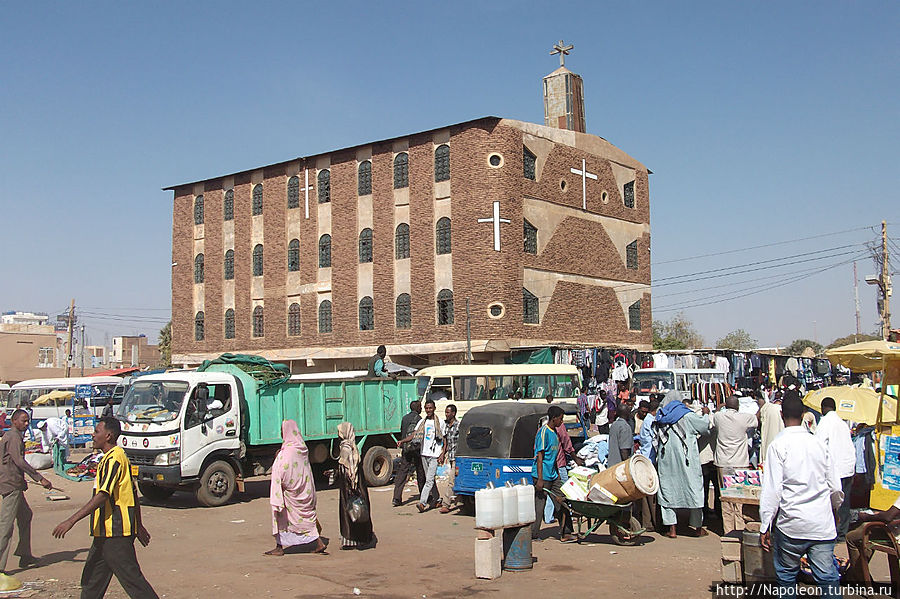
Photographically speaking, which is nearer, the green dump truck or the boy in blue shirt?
the boy in blue shirt

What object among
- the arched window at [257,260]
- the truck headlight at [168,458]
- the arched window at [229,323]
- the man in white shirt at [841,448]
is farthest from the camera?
the arched window at [229,323]

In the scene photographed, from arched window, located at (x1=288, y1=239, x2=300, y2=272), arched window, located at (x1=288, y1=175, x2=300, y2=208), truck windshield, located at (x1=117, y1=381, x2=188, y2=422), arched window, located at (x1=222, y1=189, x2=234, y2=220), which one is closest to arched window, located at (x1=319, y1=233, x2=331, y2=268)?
arched window, located at (x1=288, y1=239, x2=300, y2=272)

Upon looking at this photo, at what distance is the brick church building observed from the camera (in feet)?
113

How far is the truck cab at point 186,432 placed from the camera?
46.6ft

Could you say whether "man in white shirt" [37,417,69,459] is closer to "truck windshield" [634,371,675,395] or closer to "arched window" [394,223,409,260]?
"arched window" [394,223,409,260]

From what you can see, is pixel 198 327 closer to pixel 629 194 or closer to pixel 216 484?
pixel 629 194

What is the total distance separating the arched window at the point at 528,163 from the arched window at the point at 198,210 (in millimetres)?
19723

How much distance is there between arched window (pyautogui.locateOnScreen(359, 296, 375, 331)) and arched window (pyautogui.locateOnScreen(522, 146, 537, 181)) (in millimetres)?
9283

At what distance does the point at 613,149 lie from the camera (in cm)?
4134

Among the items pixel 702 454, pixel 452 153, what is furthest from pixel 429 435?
pixel 452 153

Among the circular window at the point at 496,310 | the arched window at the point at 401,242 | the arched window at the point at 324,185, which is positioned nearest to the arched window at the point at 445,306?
the circular window at the point at 496,310

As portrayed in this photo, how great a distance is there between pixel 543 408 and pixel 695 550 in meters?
3.76

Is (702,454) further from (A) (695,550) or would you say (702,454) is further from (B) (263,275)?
(B) (263,275)

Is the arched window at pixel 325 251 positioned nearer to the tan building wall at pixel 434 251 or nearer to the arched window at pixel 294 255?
the tan building wall at pixel 434 251
